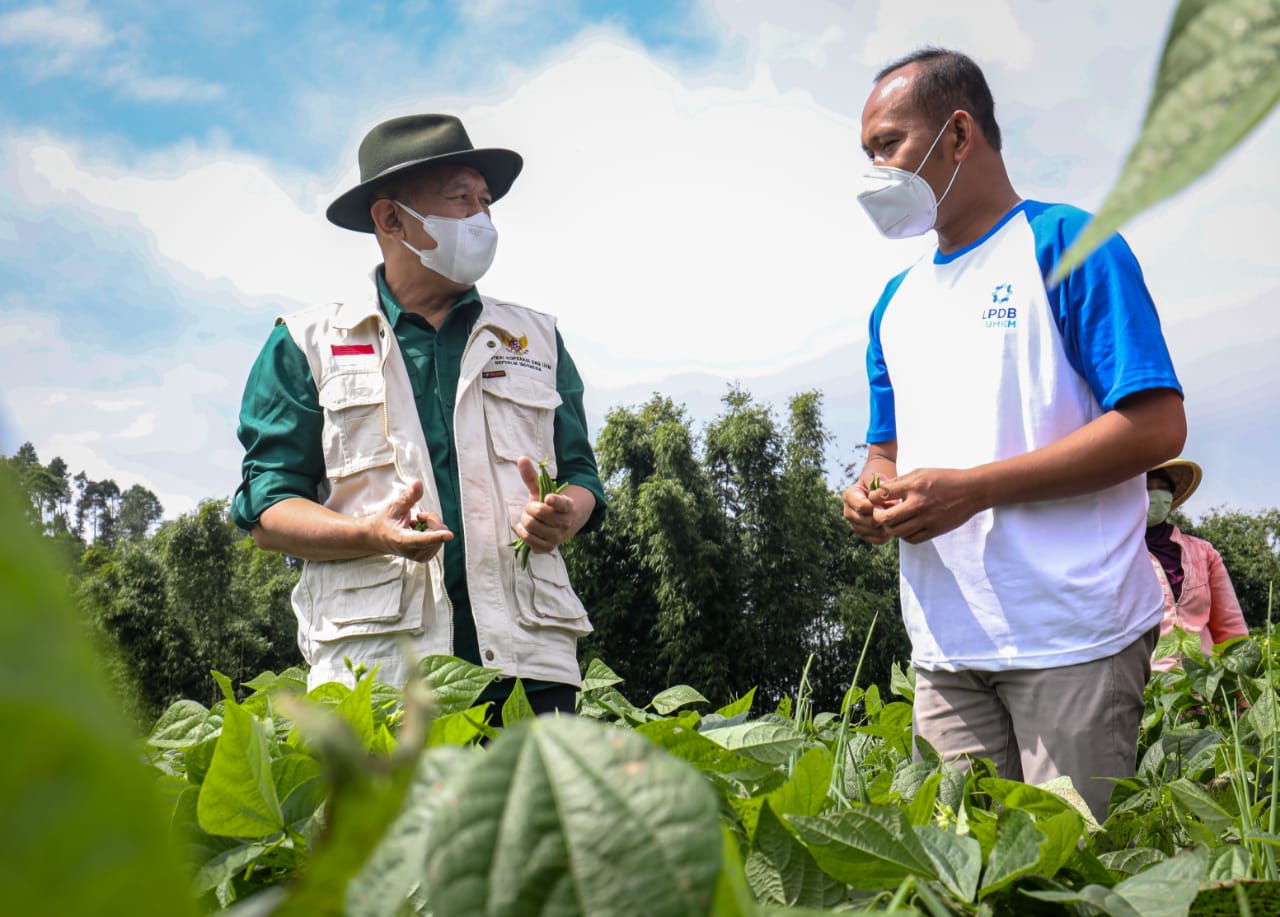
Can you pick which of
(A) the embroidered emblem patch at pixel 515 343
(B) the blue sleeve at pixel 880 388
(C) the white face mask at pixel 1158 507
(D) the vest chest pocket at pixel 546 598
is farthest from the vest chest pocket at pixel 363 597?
(C) the white face mask at pixel 1158 507

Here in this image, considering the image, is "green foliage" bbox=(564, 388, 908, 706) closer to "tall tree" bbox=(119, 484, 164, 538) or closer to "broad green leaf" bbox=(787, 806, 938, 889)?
"broad green leaf" bbox=(787, 806, 938, 889)

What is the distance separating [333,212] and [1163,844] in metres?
2.79

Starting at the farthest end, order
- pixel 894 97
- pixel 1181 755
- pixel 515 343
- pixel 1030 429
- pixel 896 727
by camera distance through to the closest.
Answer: pixel 515 343 < pixel 894 97 < pixel 1030 429 < pixel 1181 755 < pixel 896 727

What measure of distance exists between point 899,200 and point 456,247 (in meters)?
1.17

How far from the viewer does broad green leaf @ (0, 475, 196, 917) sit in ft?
0.43

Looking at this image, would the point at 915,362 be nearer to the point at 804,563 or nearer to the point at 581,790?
the point at 581,790

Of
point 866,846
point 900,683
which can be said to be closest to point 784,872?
point 866,846

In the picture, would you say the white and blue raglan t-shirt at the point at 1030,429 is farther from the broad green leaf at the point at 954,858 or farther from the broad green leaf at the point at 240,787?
the broad green leaf at the point at 240,787

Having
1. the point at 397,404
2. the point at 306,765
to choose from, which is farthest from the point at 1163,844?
the point at 397,404

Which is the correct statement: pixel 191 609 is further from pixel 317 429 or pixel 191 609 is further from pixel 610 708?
pixel 610 708

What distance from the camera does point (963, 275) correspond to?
2.30m

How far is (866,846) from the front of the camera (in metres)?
0.46

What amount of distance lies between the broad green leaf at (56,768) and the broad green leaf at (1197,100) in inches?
5.6

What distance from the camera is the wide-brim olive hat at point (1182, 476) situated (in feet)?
16.7
